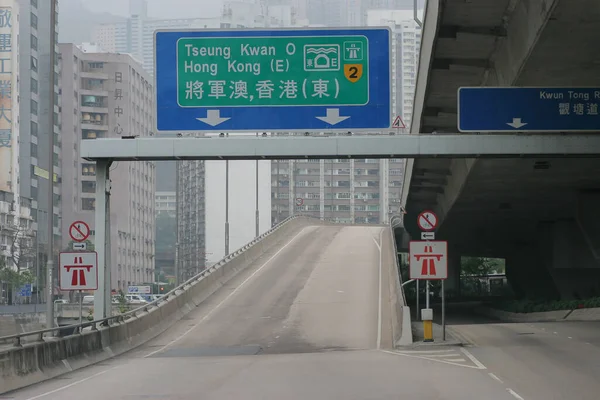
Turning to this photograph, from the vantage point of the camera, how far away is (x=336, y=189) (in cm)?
19388

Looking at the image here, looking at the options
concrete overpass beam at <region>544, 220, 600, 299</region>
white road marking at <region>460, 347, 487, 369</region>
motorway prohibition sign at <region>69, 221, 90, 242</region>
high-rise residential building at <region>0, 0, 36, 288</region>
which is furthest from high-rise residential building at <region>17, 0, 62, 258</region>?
white road marking at <region>460, 347, 487, 369</region>

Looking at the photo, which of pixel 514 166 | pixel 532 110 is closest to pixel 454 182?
pixel 514 166

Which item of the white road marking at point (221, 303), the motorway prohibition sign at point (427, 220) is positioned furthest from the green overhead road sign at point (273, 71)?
the white road marking at point (221, 303)

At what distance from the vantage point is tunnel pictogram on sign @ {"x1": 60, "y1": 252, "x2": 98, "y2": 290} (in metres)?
21.3

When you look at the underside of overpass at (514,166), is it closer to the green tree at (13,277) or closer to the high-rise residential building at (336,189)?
the green tree at (13,277)

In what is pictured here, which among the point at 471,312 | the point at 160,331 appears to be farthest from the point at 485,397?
the point at 471,312

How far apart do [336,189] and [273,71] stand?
567 ft

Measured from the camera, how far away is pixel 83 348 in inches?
869

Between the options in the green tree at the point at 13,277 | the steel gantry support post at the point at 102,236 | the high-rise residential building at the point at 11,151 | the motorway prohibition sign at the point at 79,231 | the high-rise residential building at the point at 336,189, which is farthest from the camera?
the high-rise residential building at the point at 336,189

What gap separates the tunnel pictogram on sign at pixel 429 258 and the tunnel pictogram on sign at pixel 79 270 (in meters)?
8.36

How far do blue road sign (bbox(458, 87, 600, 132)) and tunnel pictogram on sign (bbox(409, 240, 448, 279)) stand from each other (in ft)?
15.8

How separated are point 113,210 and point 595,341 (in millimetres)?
113953

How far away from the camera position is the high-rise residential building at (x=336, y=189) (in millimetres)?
186125

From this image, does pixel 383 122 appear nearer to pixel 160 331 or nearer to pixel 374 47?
pixel 374 47
